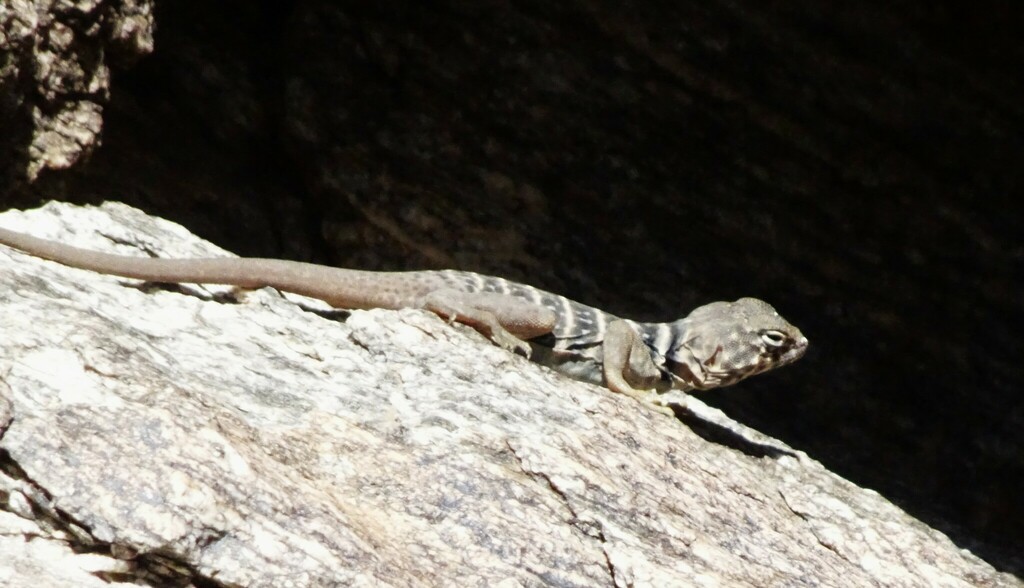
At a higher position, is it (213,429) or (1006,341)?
(1006,341)

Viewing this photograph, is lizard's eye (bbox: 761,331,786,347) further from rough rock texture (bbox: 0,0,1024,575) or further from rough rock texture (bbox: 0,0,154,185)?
rough rock texture (bbox: 0,0,154,185)

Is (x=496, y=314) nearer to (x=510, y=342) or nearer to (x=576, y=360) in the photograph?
(x=510, y=342)

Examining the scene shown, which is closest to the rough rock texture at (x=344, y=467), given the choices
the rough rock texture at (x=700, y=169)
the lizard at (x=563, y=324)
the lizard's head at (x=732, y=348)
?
the lizard at (x=563, y=324)

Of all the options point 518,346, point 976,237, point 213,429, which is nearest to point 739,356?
point 518,346

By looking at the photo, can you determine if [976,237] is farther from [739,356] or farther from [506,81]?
[506,81]

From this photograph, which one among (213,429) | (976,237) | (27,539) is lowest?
(27,539)

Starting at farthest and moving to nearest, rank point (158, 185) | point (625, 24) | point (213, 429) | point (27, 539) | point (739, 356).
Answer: point (625, 24) < point (158, 185) < point (739, 356) < point (213, 429) < point (27, 539)

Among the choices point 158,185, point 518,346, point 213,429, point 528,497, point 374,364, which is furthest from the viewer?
point 158,185

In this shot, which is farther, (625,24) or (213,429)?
(625,24)
